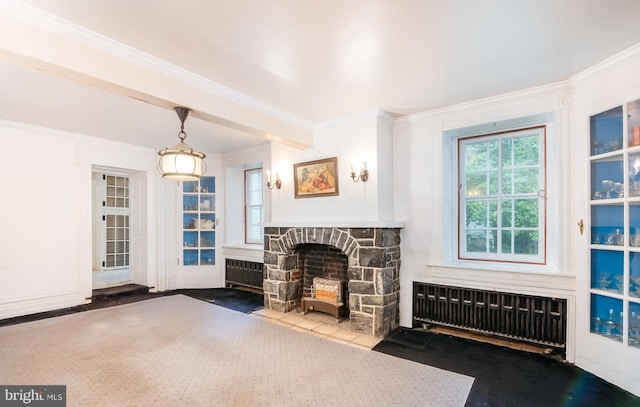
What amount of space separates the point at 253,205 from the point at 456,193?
3.87 m

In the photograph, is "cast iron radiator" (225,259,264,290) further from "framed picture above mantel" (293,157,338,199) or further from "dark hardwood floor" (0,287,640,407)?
"dark hardwood floor" (0,287,640,407)

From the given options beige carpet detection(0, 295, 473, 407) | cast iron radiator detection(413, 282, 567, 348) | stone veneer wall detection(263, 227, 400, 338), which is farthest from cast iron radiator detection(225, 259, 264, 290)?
cast iron radiator detection(413, 282, 567, 348)

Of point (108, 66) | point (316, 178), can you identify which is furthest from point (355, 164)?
point (108, 66)

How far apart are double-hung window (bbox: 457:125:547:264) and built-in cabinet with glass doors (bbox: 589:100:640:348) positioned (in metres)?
0.57

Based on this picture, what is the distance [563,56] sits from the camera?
2.53 metres

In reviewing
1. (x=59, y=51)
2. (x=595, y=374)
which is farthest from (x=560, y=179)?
(x=59, y=51)

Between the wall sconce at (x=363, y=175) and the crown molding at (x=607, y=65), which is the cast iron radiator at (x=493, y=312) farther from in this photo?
the crown molding at (x=607, y=65)

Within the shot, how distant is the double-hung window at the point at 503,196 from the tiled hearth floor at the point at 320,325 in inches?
64.1

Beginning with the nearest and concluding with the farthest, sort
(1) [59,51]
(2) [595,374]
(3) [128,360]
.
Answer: (1) [59,51] → (2) [595,374] → (3) [128,360]

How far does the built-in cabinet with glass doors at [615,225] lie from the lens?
247 cm

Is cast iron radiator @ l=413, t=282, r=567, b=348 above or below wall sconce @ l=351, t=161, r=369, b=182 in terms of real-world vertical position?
below

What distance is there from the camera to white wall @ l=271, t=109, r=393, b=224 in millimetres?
3738

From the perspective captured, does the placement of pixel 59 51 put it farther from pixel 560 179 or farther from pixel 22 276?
pixel 560 179

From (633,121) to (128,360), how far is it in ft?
16.1
